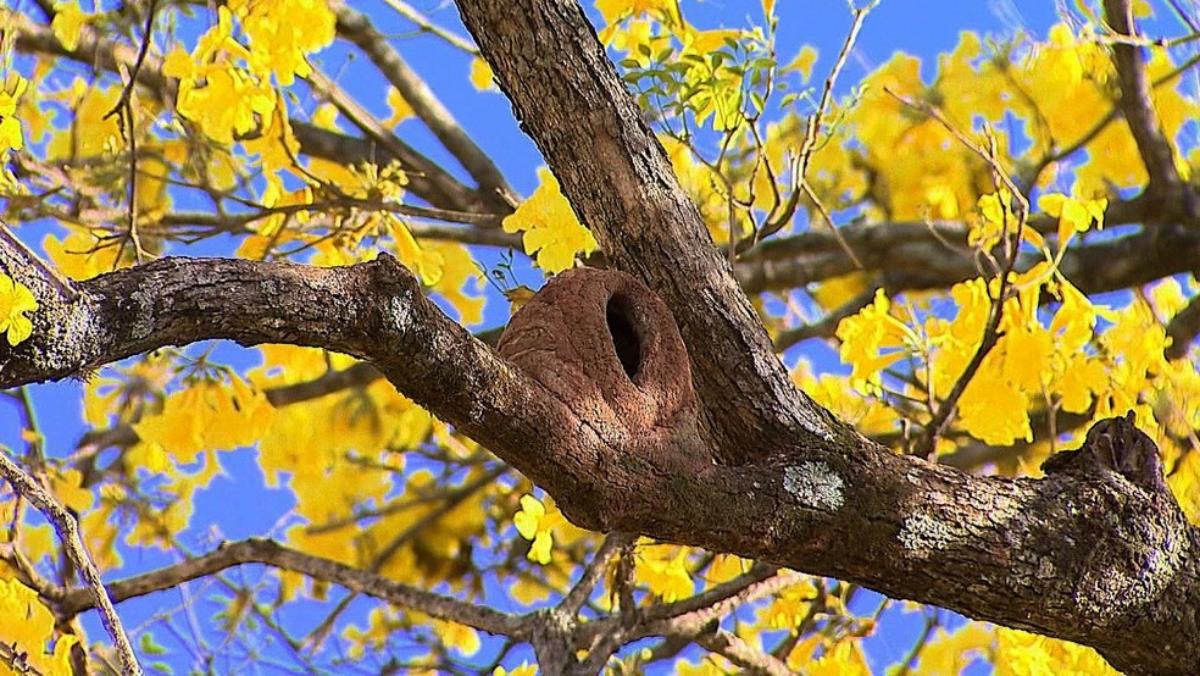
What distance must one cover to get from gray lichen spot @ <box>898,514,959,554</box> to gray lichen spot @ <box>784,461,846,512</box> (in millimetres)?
68

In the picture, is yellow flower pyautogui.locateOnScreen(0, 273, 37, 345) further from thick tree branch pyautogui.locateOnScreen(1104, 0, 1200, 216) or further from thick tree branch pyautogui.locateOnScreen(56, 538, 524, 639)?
thick tree branch pyautogui.locateOnScreen(1104, 0, 1200, 216)

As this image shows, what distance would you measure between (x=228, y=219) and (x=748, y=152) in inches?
39.7

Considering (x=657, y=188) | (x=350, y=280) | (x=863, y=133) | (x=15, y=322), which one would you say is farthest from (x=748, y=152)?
(x=15, y=322)

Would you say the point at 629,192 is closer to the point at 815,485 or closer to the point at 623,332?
the point at 623,332

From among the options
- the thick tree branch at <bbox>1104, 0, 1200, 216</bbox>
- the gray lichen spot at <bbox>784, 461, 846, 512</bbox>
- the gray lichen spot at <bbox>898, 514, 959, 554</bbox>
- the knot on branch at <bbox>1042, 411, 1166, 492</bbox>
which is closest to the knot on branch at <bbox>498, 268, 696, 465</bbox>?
the gray lichen spot at <bbox>784, 461, 846, 512</bbox>

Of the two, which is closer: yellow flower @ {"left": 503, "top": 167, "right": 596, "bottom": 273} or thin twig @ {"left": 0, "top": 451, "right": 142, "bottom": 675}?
thin twig @ {"left": 0, "top": 451, "right": 142, "bottom": 675}

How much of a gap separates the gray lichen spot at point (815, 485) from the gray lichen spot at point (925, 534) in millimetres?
68

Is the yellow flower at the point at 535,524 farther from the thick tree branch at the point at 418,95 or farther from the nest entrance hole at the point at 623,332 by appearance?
the thick tree branch at the point at 418,95

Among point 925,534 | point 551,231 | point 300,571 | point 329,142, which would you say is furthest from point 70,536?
point 329,142

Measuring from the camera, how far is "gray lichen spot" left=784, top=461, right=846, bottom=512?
143cm

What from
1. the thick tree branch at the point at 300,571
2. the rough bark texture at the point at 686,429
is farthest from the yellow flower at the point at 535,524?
the rough bark texture at the point at 686,429

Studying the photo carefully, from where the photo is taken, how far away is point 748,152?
2.98 metres

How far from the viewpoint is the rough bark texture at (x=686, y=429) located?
4.08 ft

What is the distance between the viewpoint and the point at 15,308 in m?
1.01
